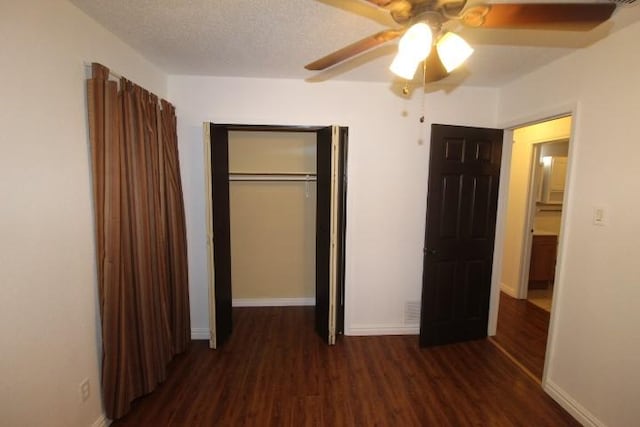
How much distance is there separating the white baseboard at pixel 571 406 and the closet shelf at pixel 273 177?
283cm

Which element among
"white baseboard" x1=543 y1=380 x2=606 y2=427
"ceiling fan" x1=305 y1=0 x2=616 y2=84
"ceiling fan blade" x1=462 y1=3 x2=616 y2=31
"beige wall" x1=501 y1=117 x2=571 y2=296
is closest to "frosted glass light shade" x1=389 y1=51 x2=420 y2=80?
"ceiling fan" x1=305 y1=0 x2=616 y2=84

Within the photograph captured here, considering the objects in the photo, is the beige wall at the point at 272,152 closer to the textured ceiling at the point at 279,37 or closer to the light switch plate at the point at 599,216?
the textured ceiling at the point at 279,37

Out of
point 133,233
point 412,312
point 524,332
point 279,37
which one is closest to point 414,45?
point 279,37

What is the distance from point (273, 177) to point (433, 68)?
212 centimetres

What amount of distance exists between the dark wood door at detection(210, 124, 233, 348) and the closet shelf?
1.91 feet

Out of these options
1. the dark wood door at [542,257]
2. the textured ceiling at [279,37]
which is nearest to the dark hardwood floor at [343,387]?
the dark wood door at [542,257]

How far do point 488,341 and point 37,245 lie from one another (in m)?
3.63

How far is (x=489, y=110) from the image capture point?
275 cm

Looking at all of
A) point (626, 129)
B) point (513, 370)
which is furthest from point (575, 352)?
point (626, 129)

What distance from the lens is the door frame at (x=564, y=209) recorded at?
1.96 m

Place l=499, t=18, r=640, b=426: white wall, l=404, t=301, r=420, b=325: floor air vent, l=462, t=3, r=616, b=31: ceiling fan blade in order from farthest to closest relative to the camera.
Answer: l=404, t=301, r=420, b=325: floor air vent → l=499, t=18, r=640, b=426: white wall → l=462, t=3, r=616, b=31: ceiling fan blade

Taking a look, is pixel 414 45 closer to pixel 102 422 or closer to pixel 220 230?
pixel 220 230

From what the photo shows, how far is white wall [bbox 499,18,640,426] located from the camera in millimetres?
1597

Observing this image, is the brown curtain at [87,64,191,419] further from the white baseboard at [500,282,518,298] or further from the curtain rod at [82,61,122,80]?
the white baseboard at [500,282,518,298]
